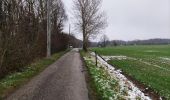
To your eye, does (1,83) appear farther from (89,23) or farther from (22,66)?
(89,23)

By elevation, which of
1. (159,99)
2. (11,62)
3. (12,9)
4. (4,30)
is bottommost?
(159,99)

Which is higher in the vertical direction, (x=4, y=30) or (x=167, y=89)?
(x=4, y=30)

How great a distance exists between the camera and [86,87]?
1473 centimetres

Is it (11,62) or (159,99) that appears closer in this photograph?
(159,99)

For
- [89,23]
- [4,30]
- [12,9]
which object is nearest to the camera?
[4,30]

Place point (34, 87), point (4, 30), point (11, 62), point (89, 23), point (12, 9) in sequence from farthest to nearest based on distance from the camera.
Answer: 1. point (89, 23)
2. point (12, 9)
3. point (11, 62)
4. point (4, 30)
5. point (34, 87)

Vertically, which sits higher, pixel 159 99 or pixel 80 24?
pixel 80 24

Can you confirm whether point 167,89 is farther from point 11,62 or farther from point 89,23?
point 89,23

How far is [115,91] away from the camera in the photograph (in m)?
13.9

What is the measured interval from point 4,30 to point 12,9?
4.42 meters

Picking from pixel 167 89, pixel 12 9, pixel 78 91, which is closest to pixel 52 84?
pixel 78 91

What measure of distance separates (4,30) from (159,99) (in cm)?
803

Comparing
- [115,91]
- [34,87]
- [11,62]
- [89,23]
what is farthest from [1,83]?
[89,23]

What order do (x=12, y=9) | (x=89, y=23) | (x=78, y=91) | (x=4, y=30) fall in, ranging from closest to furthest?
1. (x=78, y=91)
2. (x=4, y=30)
3. (x=12, y=9)
4. (x=89, y=23)
